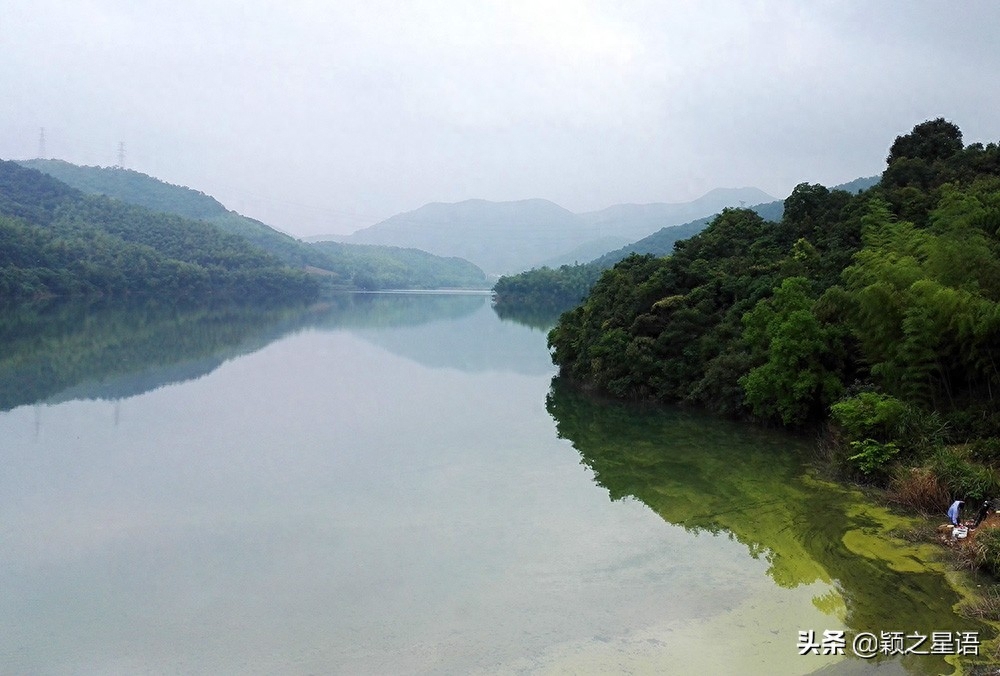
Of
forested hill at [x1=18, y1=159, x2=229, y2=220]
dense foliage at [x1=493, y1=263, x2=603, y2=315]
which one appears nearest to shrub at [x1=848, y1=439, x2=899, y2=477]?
dense foliage at [x1=493, y1=263, x2=603, y2=315]

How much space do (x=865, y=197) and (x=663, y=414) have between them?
1155 cm

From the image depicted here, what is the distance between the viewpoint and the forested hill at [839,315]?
14.4m

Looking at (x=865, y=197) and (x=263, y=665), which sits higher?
(x=865, y=197)

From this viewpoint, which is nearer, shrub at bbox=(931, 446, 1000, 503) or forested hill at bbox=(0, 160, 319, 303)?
shrub at bbox=(931, 446, 1000, 503)

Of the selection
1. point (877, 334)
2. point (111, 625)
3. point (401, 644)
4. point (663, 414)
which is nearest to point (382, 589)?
point (401, 644)

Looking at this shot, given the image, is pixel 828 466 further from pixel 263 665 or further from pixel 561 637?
pixel 263 665

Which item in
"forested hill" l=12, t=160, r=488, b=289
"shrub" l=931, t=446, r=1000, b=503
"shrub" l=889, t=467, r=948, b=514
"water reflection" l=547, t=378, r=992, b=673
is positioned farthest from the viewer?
"forested hill" l=12, t=160, r=488, b=289

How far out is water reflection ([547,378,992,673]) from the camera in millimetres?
9641

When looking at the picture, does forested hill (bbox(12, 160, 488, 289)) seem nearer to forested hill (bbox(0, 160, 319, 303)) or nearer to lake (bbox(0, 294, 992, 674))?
forested hill (bbox(0, 160, 319, 303))

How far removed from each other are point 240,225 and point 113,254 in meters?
79.6

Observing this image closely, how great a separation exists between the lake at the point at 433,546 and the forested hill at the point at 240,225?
13281 centimetres

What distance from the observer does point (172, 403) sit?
2475 cm

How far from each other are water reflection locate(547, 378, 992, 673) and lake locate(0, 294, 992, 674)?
0.05m

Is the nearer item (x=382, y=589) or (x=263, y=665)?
(x=263, y=665)
